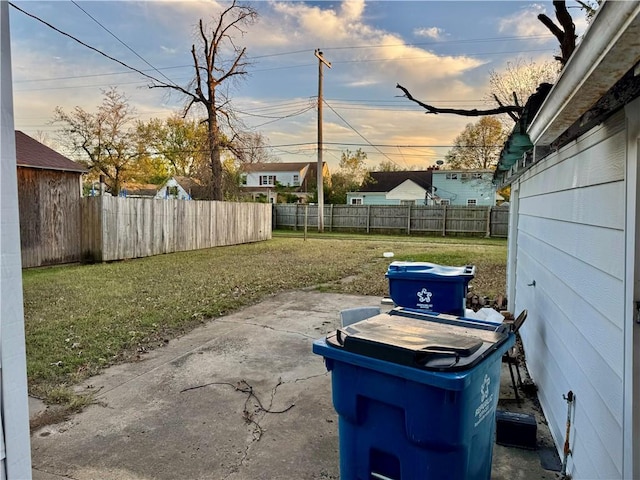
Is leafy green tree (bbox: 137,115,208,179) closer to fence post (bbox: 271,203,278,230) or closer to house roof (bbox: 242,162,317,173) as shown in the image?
fence post (bbox: 271,203,278,230)

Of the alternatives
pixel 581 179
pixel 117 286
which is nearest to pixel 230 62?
pixel 117 286

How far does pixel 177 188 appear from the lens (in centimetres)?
3278

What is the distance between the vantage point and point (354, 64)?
60.0ft

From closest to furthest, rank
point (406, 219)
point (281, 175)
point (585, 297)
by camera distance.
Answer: point (585, 297), point (406, 219), point (281, 175)

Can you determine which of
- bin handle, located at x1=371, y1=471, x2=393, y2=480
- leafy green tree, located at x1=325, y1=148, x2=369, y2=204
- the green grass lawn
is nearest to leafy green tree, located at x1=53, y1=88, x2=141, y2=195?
the green grass lawn

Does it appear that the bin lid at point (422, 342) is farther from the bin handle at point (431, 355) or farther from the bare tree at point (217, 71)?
the bare tree at point (217, 71)

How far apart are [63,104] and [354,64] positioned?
13.6 m

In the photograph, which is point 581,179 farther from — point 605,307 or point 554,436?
point 554,436

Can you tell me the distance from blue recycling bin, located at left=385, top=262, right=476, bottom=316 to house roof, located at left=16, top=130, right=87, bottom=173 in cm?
877

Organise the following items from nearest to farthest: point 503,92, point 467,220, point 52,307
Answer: point 52,307 < point 503,92 < point 467,220

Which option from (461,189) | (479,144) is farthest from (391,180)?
(479,144)

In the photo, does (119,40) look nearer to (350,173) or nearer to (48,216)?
(48,216)

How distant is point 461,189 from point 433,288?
25.9 metres

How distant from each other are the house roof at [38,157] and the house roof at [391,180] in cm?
2386
